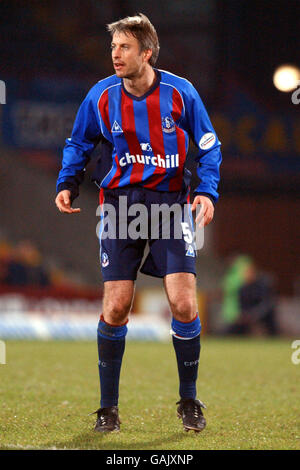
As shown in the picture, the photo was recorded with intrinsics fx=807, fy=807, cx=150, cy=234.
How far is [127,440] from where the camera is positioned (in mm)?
4059

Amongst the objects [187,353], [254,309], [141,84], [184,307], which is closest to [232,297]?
[254,309]

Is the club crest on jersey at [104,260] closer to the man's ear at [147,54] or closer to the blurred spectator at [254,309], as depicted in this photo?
the man's ear at [147,54]

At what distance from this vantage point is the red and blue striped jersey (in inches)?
175

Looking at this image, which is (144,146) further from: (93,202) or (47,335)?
(93,202)

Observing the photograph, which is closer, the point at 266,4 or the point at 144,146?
the point at 144,146

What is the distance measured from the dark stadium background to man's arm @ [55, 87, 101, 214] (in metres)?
8.64

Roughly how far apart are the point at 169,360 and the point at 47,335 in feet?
13.0

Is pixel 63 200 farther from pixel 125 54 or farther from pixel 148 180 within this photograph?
pixel 125 54

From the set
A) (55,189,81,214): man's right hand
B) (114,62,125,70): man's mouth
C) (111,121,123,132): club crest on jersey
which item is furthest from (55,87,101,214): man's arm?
(114,62,125,70): man's mouth

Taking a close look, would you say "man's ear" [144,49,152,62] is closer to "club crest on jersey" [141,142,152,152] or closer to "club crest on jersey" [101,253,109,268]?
"club crest on jersey" [141,142,152,152]

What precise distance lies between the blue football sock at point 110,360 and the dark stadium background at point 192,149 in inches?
344

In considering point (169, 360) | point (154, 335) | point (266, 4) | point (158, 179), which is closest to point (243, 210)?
point (266, 4)

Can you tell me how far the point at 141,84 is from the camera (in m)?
4.47
